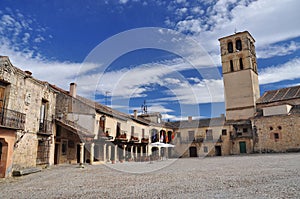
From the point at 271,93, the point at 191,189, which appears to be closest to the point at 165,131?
the point at 271,93

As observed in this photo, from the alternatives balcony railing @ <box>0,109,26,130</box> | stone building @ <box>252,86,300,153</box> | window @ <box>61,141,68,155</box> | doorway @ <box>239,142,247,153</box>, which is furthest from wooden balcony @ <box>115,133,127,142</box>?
stone building @ <box>252,86,300,153</box>

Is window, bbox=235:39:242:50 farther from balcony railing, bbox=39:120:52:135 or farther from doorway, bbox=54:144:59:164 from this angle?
balcony railing, bbox=39:120:52:135

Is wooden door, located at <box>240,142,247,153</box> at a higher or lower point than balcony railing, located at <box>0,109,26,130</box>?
lower

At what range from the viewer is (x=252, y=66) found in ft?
106

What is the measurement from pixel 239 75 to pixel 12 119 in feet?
94.8

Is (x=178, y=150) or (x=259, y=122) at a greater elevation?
(x=259, y=122)

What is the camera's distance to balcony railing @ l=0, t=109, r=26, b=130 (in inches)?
366

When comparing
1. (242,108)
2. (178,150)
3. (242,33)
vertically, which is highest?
(242,33)

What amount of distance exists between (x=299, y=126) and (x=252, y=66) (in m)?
12.1

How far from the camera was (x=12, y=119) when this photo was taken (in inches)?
385

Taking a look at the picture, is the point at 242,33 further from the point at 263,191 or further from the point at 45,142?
the point at 263,191

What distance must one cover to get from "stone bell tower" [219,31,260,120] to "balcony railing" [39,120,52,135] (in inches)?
957

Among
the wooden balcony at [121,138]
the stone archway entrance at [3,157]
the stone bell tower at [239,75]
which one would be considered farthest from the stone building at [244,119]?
the stone archway entrance at [3,157]

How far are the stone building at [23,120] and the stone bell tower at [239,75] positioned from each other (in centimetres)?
2426
